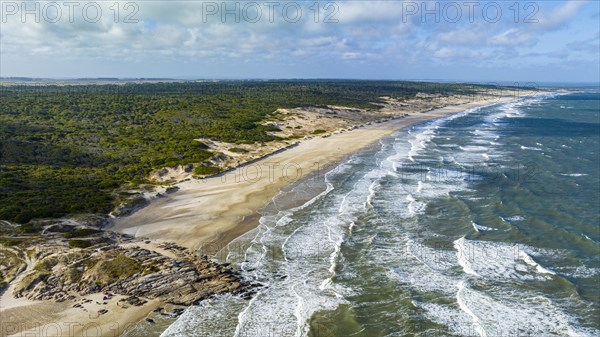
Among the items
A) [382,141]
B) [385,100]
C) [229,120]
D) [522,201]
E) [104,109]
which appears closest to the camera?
[522,201]

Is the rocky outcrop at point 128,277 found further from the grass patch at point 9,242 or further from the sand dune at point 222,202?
the sand dune at point 222,202

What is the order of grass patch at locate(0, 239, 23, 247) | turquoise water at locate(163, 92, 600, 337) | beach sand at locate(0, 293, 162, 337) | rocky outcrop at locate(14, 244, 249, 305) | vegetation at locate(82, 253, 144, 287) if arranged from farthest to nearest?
grass patch at locate(0, 239, 23, 247) → vegetation at locate(82, 253, 144, 287) → rocky outcrop at locate(14, 244, 249, 305) → turquoise water at locate(163, 92, 600, 337) → beach sand at locate(0, 293, 162, 337)

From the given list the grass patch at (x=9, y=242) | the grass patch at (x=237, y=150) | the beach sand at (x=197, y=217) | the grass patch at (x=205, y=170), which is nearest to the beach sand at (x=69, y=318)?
the beach sand at (x=197, y=217)

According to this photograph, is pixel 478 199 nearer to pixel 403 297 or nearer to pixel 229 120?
pixel 403 297

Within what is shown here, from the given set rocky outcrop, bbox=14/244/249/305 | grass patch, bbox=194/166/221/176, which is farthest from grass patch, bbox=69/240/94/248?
grass patch, bbox=194/166/221/176

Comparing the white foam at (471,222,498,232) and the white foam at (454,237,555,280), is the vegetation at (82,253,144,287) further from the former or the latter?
the white foam at (471,222,498,232)

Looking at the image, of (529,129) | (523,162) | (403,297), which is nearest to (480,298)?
(403,297)
